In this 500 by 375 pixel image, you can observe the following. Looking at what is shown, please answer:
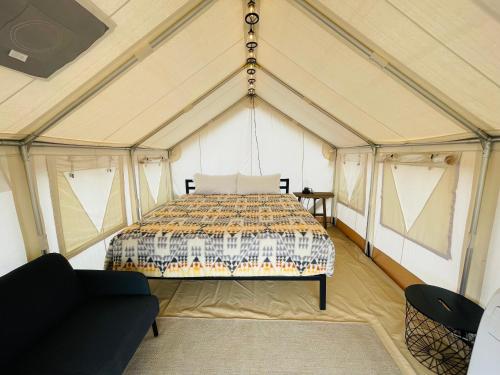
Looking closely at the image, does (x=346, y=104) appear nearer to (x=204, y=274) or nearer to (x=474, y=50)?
(x=474, y=50)

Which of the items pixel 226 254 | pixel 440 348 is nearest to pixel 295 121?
pixel 226 254

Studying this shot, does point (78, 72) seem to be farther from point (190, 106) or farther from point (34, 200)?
point (190, 106)

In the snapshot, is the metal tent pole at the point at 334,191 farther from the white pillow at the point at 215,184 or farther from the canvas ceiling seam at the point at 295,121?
the white pillow at the point at 215,184

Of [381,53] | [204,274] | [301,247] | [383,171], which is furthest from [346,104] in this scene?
[204,274]

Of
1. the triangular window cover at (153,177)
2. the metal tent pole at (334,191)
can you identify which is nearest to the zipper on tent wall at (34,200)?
the triangular window cover at (153,177)


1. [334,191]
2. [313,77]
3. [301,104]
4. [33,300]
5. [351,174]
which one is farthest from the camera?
[334,191]

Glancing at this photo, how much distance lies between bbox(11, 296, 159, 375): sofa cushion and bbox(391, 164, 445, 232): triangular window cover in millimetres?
2373

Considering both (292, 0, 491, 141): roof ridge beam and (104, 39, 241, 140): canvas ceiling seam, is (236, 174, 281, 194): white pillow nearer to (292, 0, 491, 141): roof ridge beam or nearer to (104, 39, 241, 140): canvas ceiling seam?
(104, 39, 241, 140): canvas ceiling seam

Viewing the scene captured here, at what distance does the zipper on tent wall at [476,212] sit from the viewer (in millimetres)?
1429

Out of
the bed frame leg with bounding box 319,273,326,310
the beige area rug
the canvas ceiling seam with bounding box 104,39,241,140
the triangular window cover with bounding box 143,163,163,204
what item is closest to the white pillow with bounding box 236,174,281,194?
the triangular window cover with bounding box 143,163,163,204

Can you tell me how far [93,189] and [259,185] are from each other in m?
2.29

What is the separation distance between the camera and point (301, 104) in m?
3.02

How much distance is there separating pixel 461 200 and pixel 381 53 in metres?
1.22

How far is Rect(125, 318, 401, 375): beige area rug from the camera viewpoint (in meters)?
1.41
